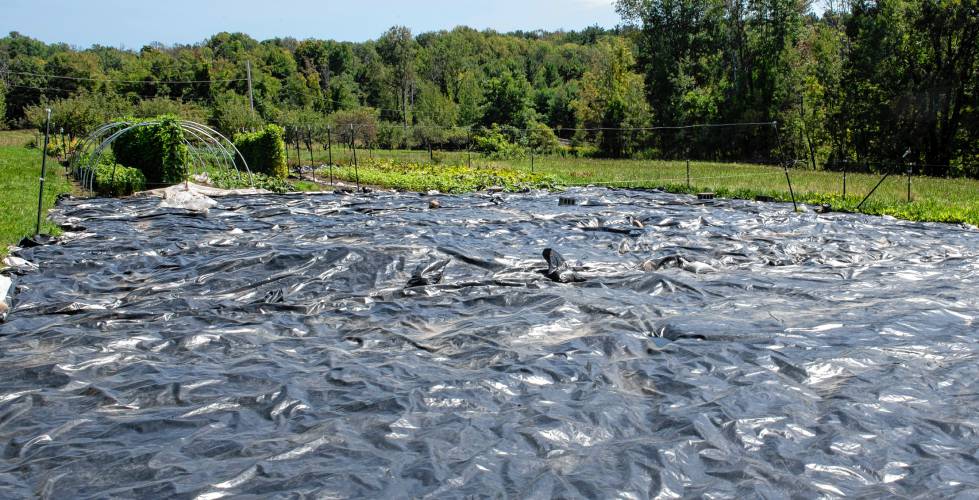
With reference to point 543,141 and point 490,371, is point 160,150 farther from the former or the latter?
point 543,141

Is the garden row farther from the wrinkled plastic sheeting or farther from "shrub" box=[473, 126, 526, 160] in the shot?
"shrub" box=[473, 126, 526, 160]

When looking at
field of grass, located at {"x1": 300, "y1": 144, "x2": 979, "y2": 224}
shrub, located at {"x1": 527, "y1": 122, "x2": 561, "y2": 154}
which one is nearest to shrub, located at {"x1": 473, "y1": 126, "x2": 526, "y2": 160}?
shrub, located at {"x1": 527, "y1": 122, "x2": 561, "y2": 154}

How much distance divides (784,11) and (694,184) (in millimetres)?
20029

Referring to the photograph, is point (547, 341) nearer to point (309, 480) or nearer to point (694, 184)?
point (309, 480)

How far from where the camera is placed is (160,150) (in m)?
18.0

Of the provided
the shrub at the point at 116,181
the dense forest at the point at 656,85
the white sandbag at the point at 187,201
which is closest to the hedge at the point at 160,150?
the shrub at the point at 116,181

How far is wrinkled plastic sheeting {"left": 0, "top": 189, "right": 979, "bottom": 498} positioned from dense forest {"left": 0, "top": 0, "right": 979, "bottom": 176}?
28.1 feet

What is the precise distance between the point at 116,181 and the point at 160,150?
1.56m

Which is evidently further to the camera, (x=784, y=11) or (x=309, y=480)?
(x=784, y=11)

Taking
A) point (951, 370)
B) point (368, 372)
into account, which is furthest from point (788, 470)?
point (368, 372)

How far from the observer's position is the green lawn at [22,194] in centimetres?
1023

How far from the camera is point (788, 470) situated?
3.53 m

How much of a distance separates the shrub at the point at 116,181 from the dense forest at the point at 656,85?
11.6 m

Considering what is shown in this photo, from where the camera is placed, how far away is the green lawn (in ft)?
33.6
